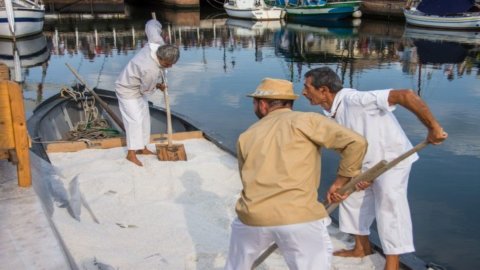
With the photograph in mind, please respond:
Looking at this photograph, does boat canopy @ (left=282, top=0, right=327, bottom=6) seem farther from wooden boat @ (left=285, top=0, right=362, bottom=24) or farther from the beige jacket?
the beige jacket

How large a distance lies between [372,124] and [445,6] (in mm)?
29827

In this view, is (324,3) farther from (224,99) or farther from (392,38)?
(224,99)

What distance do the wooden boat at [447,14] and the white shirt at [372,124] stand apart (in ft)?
93.8

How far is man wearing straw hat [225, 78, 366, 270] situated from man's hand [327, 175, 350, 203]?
0.39 m

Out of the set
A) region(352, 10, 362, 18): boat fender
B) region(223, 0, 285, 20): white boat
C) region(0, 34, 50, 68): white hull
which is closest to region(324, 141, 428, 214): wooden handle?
region(0, 34, 50, 68): white hull

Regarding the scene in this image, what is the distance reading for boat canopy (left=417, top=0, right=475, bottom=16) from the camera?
1153 inches

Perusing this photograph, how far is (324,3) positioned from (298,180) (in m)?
38.4

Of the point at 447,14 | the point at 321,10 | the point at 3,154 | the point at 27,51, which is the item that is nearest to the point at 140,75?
the point at 3,154

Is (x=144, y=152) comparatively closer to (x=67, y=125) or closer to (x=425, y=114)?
(x=67, y=125)

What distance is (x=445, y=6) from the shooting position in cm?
2977

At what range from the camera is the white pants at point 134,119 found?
6.25m

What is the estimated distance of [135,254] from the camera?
409 cm

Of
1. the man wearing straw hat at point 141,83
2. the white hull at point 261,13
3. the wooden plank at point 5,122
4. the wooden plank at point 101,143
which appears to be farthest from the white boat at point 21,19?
the wooden plank at point 5,122

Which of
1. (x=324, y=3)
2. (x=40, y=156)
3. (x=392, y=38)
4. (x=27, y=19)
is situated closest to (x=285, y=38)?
(x=392, y=38)
